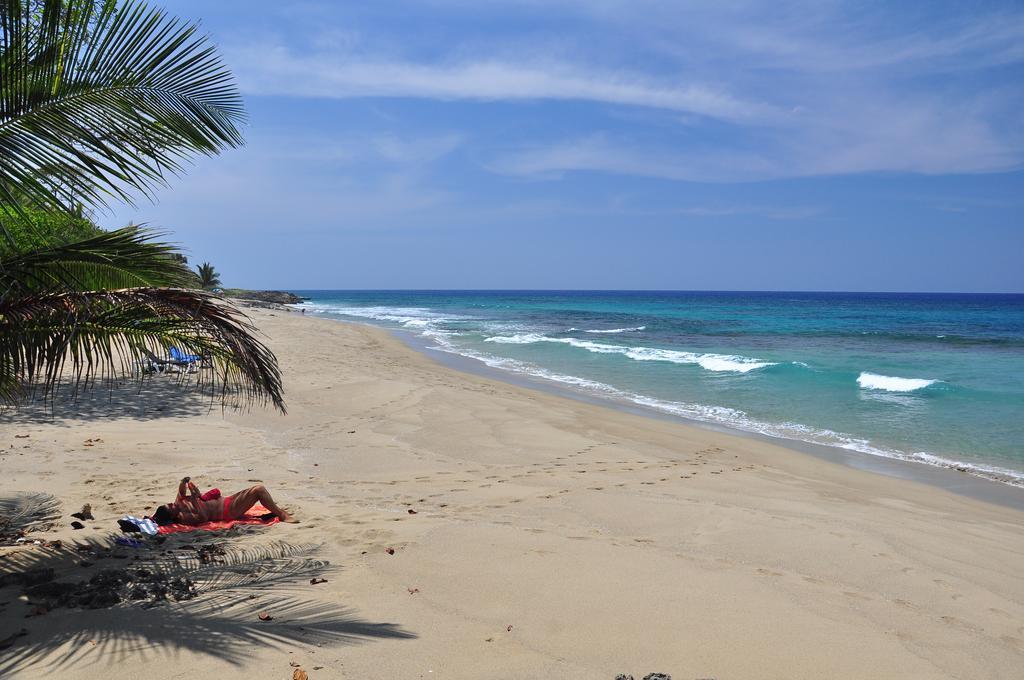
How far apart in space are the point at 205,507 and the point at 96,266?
252 cm

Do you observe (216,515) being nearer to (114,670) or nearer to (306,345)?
(114,670)

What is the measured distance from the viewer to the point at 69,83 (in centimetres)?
347

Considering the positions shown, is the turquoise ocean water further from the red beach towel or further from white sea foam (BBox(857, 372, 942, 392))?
the red beach towel

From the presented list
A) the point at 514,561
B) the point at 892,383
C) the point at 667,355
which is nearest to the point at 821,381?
the point at 892,383

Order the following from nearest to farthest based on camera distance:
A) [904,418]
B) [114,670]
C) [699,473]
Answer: [114,670] < [699,473] < [904,418]

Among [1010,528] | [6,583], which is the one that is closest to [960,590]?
[1010,528]

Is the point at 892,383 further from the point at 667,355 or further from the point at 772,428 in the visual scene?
the point at 667,355

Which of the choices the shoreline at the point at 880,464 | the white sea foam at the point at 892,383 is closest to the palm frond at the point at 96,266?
the shoreline at the point at 880,464

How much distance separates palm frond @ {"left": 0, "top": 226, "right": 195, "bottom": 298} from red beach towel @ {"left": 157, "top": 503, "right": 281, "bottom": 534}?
7.81 ft

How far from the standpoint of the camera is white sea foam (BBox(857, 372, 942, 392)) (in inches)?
677

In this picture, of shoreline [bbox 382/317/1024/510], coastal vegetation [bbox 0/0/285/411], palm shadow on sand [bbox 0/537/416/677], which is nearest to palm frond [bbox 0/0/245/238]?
coastal vegetation [bbox 0/0/285/411]

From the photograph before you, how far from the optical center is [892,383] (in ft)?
58.0

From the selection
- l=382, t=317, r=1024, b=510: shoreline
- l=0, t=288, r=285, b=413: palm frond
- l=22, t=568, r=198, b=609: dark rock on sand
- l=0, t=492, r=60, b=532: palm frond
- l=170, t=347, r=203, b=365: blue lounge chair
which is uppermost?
l=0, t=288, r=285, b=413: palm frond

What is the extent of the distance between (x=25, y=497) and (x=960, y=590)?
7.37 m
